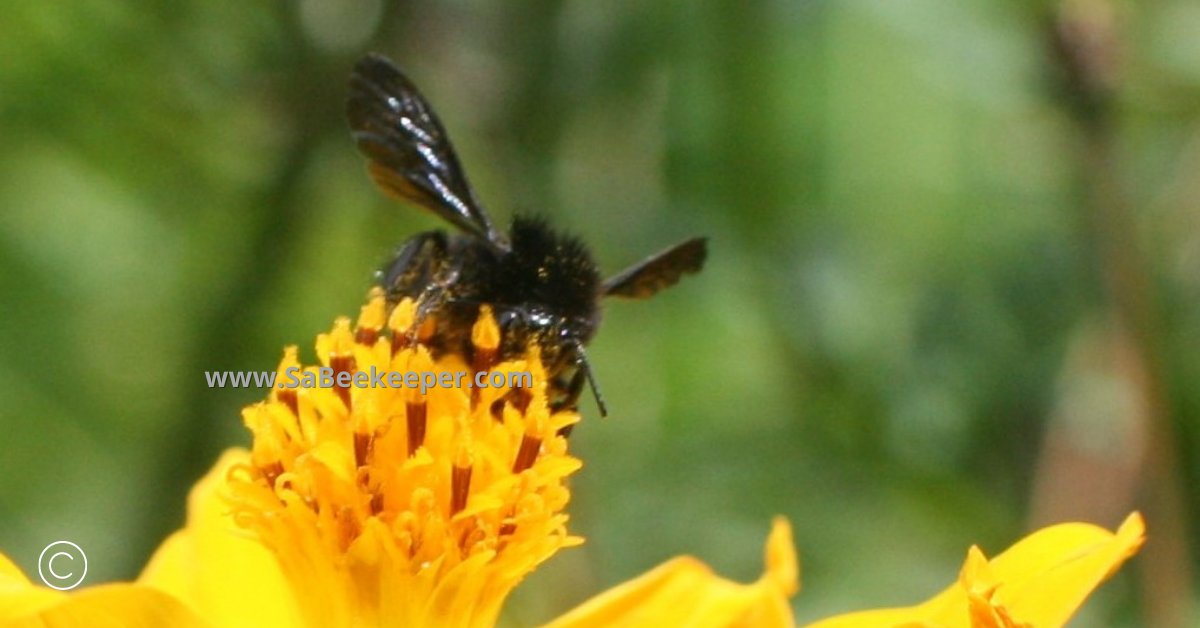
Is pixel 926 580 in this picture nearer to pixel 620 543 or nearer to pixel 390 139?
pixel 620 543

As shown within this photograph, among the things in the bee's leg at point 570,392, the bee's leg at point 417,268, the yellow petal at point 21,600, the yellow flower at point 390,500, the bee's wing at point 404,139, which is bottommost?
the yellow petal at point 21,600

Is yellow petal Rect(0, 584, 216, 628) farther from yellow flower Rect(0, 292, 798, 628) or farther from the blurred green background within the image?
the blurred green background

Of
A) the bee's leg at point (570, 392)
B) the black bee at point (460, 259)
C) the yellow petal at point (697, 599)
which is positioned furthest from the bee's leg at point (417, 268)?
the yellow petal at point (697, 599)

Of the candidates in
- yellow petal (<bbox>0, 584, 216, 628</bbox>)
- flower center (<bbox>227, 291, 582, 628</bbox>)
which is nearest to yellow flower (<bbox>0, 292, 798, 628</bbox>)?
→ flower center (<bbox>227, 291, 582, 628</bbox>)

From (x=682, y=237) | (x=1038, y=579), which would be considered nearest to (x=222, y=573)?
(x=1038, y=579)

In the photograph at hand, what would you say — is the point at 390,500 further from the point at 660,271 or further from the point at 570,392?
the point at 660,271

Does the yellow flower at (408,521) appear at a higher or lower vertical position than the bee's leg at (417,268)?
lower

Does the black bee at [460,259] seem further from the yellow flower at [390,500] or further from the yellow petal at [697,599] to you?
the yellow petal at [697,599]
